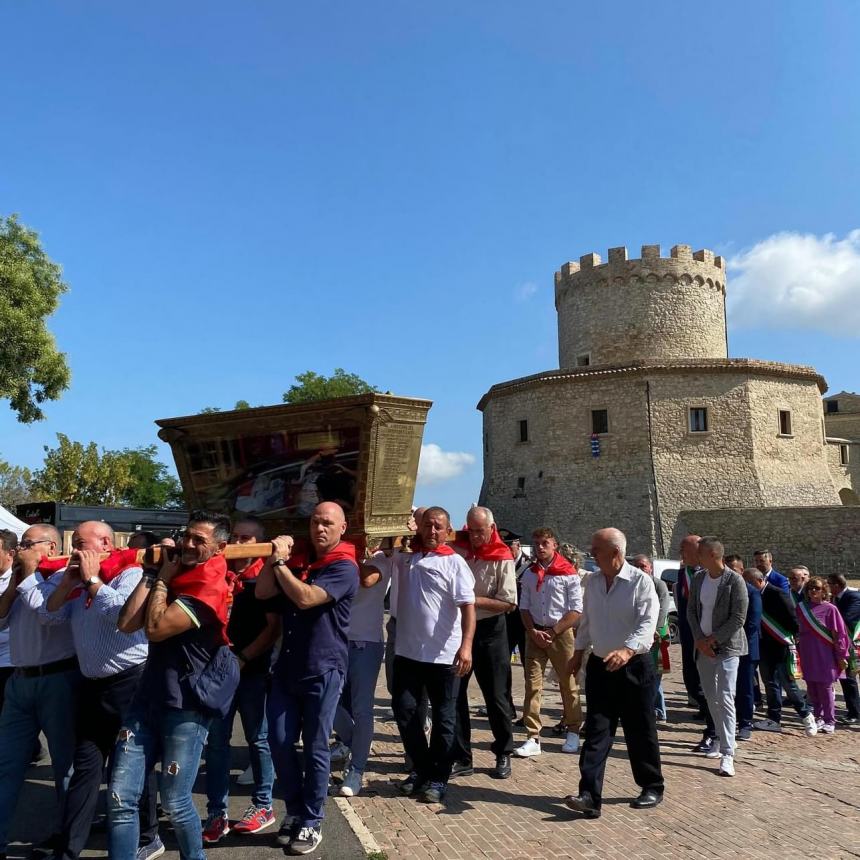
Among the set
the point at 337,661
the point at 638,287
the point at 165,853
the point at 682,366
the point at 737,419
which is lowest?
the point at 165,853

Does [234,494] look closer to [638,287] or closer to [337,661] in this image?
[337,661]

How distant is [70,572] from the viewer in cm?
388

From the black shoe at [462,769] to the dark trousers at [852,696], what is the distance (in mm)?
4884

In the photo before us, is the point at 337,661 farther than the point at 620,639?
No

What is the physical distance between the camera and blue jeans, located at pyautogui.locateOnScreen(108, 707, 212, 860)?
338 cm

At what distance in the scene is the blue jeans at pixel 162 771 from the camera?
3385 millimetres

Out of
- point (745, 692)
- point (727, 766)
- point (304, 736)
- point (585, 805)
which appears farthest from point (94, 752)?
point (745, 692)

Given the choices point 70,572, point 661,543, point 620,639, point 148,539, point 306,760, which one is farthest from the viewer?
point 661,543

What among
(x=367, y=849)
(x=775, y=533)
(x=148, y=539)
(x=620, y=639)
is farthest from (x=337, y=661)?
(x=775, y=533)

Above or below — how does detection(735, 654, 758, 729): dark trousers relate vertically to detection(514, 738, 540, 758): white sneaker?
above

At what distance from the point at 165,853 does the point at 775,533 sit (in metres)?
26.9

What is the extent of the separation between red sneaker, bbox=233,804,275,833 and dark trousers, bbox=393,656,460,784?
1.05 metres

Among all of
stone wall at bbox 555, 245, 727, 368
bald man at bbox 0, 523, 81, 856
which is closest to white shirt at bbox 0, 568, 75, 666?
bald man at bbox 0, 523, 81, 856

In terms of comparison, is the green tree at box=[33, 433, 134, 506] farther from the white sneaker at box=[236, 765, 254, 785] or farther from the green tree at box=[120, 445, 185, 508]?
the white sneaker at box=[236, 765, 254, 785]
